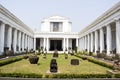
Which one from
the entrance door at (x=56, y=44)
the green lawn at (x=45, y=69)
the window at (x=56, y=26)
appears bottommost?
the green lawn at (x=45, y=69)

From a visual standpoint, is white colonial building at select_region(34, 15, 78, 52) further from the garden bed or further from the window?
the garden bed

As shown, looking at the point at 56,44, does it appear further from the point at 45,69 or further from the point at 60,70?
the point at 60,70

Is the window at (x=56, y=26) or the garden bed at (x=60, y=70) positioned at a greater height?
the window at (x=56, y=26)

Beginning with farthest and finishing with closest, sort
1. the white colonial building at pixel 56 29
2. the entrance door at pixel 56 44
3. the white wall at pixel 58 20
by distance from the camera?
1. the entrance door at pixel 56 44
2. the white wall at pixel 58 20
3. the white colonial building at pixel 56 29

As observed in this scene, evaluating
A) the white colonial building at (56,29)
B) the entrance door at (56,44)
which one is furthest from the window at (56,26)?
the entrance door at (56,44)

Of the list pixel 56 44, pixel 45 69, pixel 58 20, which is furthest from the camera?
pixel 56 44

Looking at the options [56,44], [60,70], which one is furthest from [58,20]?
[60,70]

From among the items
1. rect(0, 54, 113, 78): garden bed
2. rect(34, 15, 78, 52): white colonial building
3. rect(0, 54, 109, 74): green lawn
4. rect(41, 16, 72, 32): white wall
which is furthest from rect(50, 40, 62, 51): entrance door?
rect(0, 54, 113, 78): garden bed

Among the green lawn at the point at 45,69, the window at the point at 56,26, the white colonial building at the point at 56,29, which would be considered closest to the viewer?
the green lawn at the point at 45,69

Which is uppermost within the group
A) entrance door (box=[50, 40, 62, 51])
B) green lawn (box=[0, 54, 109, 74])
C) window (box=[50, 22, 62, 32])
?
window (box=[50, 22, 62, 32])

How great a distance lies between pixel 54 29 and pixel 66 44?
8.90m

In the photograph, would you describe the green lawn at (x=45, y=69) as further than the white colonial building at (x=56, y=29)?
No

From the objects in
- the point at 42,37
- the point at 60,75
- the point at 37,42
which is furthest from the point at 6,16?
the point at 37,42

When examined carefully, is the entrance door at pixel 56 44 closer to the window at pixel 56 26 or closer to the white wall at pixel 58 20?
the window at pixel 56 26
